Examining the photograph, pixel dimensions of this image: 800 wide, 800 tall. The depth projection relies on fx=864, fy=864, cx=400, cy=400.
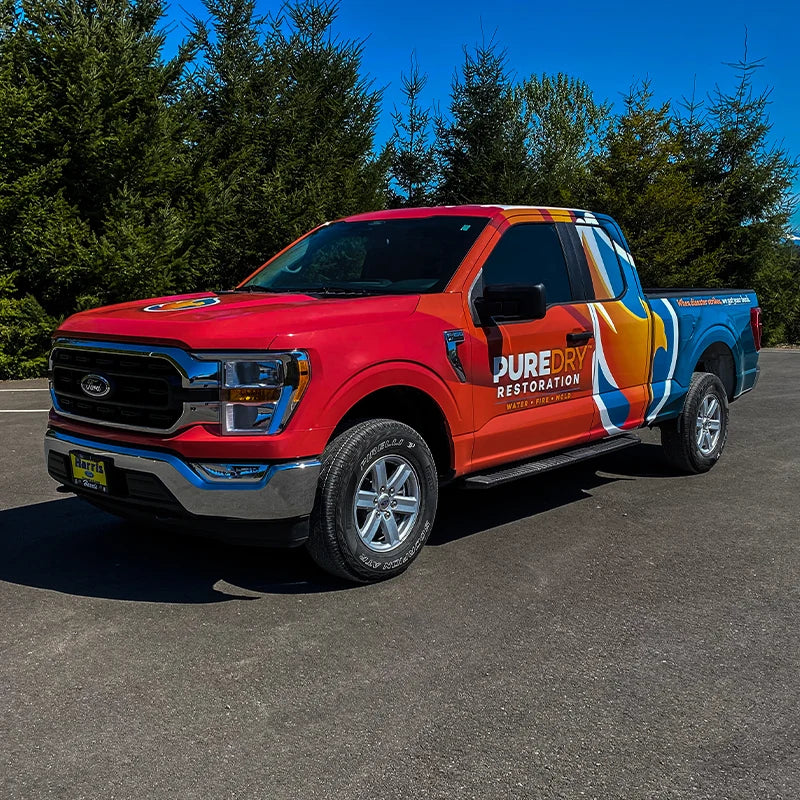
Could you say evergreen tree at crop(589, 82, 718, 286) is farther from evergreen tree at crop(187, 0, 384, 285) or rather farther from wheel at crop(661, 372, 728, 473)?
wheel at crop(661, 372, 728, 473)

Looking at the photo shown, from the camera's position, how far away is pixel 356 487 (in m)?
4.19

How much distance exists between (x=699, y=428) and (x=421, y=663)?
420cm

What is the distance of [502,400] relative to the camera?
5.02m

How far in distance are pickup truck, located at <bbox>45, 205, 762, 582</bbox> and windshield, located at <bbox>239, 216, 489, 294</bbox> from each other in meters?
0.02

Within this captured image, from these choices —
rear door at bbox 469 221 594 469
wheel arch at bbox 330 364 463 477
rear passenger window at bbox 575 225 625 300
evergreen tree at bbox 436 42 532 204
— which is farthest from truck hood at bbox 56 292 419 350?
evergreen tree at bbox 436 42 532 204

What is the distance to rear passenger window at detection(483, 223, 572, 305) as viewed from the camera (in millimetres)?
5205

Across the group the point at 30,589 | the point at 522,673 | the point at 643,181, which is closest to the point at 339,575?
the point at 522,673

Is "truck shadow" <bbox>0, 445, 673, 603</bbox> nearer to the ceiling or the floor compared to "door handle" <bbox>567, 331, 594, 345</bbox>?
nearer to the floor

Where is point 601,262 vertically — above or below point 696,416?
above

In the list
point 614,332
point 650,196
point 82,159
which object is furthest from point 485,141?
point 614,332

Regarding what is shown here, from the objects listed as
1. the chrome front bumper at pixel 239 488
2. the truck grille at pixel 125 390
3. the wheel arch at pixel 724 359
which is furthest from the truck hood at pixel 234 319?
the wheel arch at pixel 724 359

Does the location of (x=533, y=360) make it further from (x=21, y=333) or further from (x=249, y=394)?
(x=21, y=333)

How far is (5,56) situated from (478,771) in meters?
14.3

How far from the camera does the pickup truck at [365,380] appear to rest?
3.91m
